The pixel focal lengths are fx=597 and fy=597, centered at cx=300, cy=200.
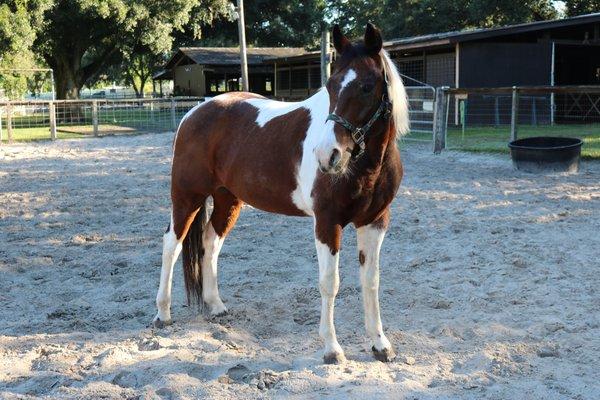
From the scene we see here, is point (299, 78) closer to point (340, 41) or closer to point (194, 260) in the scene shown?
point (194, 260)

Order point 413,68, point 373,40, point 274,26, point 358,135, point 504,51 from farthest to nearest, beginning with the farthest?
point 274,26
point 413,68
point 504,51
point 373,40
point 358,135

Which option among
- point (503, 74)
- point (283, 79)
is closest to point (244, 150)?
point (503, 74)

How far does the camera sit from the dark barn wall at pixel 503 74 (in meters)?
18.9

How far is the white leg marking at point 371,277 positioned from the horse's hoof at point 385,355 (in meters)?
0.01

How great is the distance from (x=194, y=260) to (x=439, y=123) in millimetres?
9278

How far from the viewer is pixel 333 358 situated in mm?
3221

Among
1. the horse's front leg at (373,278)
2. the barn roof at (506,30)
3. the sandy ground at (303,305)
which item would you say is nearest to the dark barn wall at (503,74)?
the barn roof at (506,30)

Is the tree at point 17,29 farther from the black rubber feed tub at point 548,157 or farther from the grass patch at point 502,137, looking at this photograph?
the black rubber feed tub at point 548,157

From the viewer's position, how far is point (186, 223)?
403cm

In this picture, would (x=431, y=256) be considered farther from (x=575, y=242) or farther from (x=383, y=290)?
(x=575, y=242)

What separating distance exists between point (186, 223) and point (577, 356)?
98.4 inches

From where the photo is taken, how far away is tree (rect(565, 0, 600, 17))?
32031mm

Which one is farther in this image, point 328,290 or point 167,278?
point 167,278

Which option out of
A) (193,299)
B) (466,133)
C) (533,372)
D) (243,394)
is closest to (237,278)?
(193,299)
